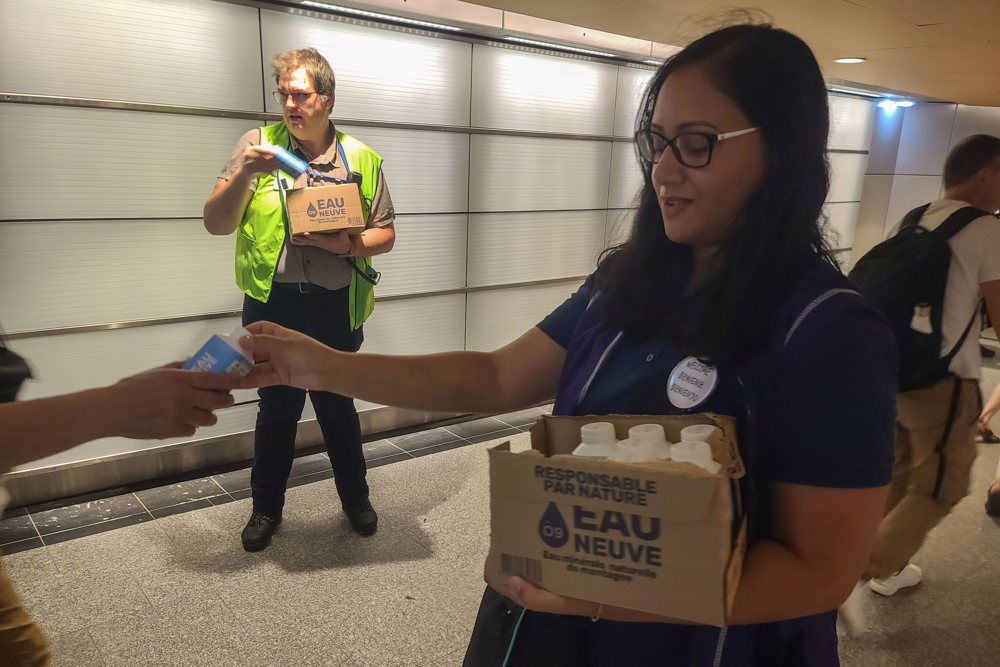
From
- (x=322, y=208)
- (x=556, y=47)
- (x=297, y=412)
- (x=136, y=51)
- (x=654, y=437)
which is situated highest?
(x=556, y=47)

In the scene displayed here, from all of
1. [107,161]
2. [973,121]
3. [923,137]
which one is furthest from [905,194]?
[107,161]

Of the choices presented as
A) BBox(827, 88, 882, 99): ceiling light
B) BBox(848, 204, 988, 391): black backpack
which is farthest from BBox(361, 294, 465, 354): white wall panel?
BBox(827, 88, 882, 99): ceiling light

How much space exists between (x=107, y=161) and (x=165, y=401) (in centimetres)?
220

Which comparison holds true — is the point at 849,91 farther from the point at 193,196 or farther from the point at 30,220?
the point at 30,220

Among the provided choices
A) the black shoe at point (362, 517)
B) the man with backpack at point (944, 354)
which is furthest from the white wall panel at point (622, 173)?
the black shoe at point (362, 517)

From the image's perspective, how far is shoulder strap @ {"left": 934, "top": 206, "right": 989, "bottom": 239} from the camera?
2174mm

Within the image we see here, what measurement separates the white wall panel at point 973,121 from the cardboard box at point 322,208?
6.70 m

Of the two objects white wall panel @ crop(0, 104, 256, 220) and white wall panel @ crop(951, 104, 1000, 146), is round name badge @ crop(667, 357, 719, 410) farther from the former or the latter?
white wall panel @ crop(951, 104, 1000, 146)

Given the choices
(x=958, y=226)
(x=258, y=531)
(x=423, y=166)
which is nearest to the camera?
(x=958, y=226)

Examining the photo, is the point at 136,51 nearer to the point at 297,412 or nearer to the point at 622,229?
the point at 297,412

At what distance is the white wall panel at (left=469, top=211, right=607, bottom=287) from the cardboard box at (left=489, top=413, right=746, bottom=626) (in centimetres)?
335

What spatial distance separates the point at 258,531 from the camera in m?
2.65

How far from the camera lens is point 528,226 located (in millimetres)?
4312

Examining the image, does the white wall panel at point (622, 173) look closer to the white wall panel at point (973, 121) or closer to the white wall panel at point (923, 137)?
the white wall panel at point (923, 137)
